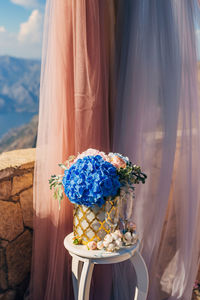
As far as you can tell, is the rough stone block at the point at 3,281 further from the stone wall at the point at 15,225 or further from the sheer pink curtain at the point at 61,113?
the sheer pink curtain at the point at 61,113

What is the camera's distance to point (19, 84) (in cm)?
763

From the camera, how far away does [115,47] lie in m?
1.65

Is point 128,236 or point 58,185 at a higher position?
point 58,185

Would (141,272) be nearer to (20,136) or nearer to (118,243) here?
(118,243)

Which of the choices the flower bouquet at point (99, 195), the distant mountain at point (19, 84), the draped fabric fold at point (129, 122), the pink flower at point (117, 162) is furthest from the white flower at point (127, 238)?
the distant mountain at point (19, 84)

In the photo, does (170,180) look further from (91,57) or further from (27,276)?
(27,276)

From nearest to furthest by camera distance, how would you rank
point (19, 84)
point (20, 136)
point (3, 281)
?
1. point (3, 281)
2. point (20, 136)
3. point (19, 84)

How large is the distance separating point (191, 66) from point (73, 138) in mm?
729

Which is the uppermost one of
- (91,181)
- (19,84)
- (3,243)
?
(19,84)

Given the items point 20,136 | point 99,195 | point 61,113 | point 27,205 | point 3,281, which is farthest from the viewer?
point 20,136

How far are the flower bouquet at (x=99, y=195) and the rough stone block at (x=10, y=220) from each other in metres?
0.42

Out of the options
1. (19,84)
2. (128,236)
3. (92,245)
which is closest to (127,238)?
(128,236)

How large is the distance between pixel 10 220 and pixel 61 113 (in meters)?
0.63

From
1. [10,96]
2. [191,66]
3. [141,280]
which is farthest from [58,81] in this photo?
[10,96]
